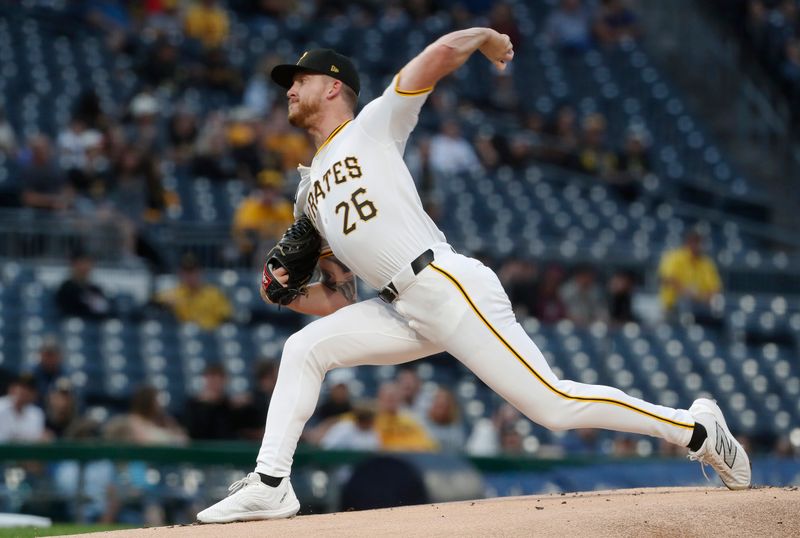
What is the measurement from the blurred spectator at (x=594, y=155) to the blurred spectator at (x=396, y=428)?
6.55 meters

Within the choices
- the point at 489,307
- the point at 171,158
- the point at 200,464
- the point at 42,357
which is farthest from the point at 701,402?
the point at 171,158

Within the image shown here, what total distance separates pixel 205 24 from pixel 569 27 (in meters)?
4.92

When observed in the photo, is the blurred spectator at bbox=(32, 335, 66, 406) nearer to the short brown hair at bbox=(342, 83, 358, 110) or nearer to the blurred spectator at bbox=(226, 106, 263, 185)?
the blurred spectator at bbox=(226, 106, 263, 185)

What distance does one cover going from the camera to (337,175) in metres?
5.05

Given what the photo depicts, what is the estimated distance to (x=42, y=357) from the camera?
9.80 m

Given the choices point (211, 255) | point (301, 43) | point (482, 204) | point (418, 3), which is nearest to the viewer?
point (211, 255)

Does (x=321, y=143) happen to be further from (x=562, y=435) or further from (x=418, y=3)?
(x=418, y=3)

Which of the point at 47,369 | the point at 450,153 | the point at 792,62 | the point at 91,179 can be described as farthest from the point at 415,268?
the point at 792,62

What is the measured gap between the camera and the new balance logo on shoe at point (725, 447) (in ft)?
17.3

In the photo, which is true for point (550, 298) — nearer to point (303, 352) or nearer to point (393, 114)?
point (303, 352)

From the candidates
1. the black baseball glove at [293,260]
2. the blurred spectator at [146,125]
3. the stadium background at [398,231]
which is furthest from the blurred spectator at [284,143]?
the black baseball glove at [293,260]

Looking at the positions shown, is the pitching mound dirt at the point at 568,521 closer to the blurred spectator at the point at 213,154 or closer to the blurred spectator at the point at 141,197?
the blurred spectator at the point at 141,197

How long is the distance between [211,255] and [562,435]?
3441mm

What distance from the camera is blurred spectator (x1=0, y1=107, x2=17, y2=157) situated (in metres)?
12.2
